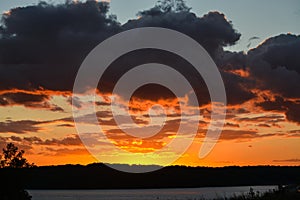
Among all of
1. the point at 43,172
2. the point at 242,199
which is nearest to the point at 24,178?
the point at 242,199

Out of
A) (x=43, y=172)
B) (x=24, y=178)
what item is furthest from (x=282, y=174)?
(x=24, y=178)

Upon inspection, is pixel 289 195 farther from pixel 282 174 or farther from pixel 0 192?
pixel 282 174

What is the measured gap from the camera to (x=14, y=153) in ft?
164

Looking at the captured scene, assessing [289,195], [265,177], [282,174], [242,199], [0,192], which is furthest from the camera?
[265,177]

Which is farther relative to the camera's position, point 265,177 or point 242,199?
point 265,177

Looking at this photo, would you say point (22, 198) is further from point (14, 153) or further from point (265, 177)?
point (265, 177)

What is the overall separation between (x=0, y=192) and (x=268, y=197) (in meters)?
25.6

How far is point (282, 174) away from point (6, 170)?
141 m

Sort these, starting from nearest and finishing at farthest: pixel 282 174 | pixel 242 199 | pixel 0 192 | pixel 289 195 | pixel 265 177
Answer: pixel 289 195 → pixel 242 199 → pixel 0 192 → pixel 282 174 → pixel 265 177

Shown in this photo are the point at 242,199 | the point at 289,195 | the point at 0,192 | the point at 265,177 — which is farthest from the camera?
the point at 265,177

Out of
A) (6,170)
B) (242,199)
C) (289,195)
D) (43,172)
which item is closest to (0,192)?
(6,170)

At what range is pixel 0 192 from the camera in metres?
49.3

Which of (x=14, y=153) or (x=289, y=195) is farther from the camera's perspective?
(x=14, y=153)

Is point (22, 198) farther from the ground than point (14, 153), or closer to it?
closer to it
